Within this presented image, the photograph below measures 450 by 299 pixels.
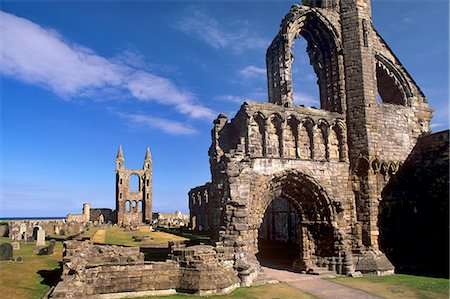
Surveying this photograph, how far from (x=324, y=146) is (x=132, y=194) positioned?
1910 inches

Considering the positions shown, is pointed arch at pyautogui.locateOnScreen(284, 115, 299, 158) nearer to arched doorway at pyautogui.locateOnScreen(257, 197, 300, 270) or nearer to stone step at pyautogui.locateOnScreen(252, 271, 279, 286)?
arched doorway at pyautogui.locateOnScreen(257, 197, 300, 270)

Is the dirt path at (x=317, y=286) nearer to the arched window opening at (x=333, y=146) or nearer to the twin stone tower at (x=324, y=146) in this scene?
the twin stone tower at (x=324, y=146)

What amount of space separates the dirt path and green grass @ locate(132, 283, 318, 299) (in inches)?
19.0

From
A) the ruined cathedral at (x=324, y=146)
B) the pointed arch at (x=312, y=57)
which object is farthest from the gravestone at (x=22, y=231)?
the pointed arch at (x=312, y=57)

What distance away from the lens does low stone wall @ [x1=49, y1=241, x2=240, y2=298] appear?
418 inches

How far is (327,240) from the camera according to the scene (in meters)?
16.2

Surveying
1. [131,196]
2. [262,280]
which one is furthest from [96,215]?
[262,280]

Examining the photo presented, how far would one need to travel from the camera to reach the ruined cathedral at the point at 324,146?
14609 mm

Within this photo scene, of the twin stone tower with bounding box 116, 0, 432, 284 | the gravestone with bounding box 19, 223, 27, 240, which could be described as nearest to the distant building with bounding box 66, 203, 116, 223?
the gravestone with bounding box 19, 223, 27, 240

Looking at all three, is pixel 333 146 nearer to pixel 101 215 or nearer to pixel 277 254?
pixel 277 254

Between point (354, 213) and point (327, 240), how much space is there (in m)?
1.83

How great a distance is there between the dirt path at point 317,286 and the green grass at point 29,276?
326 inches

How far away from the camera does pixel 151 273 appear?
1151 cm

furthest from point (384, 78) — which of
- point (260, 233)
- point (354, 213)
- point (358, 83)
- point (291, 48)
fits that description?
point (260, 233)
